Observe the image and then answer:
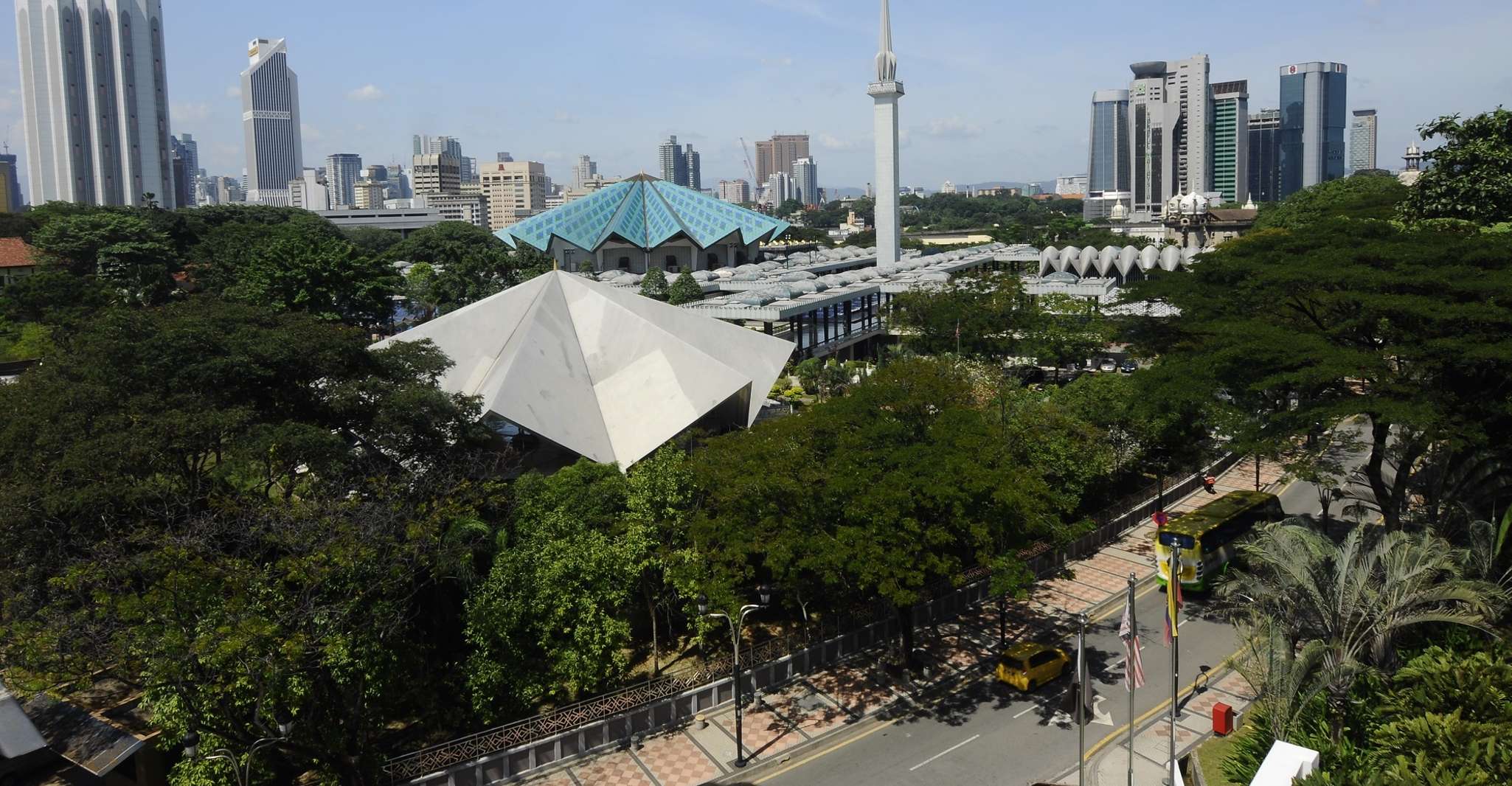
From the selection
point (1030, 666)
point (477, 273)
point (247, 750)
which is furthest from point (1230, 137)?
point (247, 750)

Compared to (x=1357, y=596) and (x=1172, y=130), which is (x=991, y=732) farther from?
(x=1172, y=130)

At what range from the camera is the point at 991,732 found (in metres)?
17.9

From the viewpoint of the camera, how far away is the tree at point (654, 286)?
59.5 meters

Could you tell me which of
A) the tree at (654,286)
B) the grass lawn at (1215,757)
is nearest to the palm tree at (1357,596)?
the grass lawn at (1215,757)

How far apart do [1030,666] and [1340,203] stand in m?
53.3

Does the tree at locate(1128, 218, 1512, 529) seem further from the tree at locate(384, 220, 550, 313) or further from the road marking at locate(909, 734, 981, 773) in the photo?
the tree at locate(384, 220, 550, 313)

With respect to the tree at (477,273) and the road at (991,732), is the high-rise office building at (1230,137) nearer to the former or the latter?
the tree at (477,273)

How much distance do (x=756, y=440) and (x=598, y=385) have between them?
9.14m

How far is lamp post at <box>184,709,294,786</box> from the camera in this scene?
1452 cm

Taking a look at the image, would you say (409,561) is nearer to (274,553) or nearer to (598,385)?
(274,553)

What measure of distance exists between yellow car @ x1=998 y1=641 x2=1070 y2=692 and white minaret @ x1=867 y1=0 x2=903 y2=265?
2322 inches

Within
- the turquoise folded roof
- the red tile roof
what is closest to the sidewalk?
the red tile roof

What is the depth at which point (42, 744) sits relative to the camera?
49.6ft

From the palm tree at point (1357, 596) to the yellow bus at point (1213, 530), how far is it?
5355 mm
